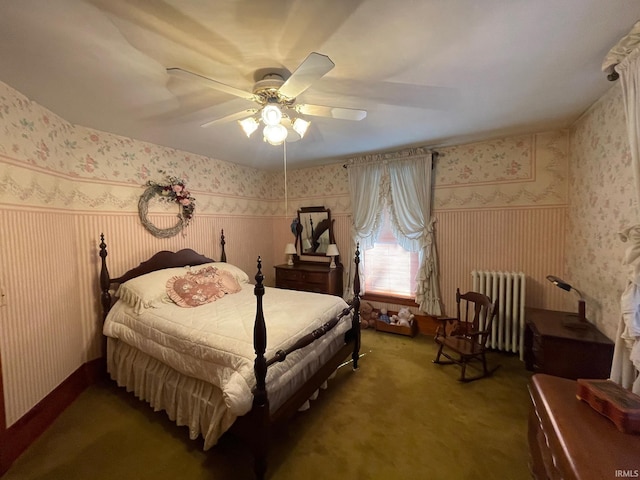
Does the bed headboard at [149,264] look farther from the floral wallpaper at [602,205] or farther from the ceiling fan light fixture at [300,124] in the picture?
the floral wallpaper at [602,205]

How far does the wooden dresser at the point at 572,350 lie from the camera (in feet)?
6.09

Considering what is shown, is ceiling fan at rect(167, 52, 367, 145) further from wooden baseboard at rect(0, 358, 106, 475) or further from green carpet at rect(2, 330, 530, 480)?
wooden baseboard at rect(0, 358, 106, 475)

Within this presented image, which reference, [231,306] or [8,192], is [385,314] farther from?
A: [8,192]

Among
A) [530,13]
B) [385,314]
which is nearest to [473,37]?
[530,13]

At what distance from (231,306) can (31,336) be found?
1.44m

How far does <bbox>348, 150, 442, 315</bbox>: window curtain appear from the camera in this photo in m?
3.36

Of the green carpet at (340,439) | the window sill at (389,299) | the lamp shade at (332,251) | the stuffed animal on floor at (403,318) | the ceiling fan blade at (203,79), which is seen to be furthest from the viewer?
the lamp shade at (332,251)

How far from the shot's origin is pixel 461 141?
10.0 ft

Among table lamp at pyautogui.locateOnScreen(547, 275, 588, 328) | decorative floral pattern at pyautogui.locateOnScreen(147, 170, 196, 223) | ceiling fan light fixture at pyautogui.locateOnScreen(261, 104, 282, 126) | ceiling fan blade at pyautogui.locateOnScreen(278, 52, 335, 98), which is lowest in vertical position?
table lamp at pyautogui.locateOnScreen(547, 275, 588, 328)

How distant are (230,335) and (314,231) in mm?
2681

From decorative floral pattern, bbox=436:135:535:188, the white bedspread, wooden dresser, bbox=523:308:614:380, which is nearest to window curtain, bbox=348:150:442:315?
decorative floral pattern, bbox=436:135:535:188

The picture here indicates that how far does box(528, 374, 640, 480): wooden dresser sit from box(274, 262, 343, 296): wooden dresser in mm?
2712

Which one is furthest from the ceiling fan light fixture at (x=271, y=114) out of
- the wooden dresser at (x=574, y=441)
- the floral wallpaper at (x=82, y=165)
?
the wooden dresser at (x=574, y=441)

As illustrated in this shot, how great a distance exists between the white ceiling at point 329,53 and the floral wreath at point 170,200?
0.79 meters
